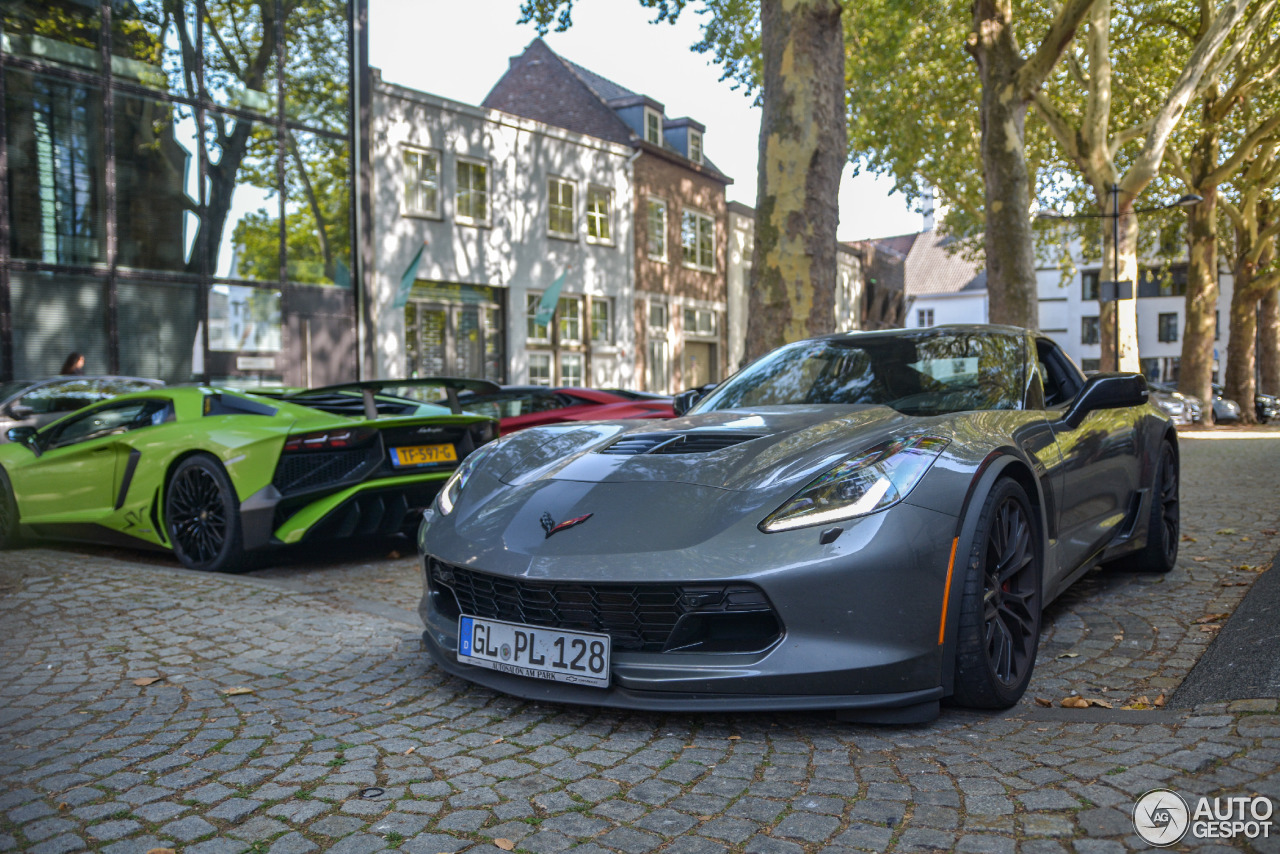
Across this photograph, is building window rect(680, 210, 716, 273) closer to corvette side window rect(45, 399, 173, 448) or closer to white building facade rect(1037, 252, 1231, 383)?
corvette side window rect(45, 399, 173, 448)

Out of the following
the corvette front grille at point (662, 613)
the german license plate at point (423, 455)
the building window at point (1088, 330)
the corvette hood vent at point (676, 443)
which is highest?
the building window at point (1088, 330)

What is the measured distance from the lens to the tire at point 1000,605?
3049 millimetres

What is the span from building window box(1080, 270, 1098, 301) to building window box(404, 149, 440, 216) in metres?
48.4

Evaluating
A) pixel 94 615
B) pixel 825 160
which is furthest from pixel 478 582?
pixel 825 160

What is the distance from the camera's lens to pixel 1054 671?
385cm

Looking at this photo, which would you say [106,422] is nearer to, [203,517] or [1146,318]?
[203,517]

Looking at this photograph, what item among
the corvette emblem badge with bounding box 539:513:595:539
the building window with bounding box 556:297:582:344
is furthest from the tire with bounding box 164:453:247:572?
the building window with bounding box 556:297:582:344

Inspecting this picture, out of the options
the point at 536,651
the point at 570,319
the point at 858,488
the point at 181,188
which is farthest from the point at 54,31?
the point at 858,488

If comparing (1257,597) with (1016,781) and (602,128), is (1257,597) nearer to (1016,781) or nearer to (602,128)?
(1016,781)

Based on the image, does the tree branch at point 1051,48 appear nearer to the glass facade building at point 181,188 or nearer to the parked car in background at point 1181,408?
the glass facade building at point 181,188

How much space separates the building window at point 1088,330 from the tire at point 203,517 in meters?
60.7

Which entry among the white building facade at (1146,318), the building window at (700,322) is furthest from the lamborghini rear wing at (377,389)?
the white building facade at (1146,318)

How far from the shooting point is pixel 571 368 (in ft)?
82.8

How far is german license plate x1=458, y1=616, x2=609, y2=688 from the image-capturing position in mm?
2984
